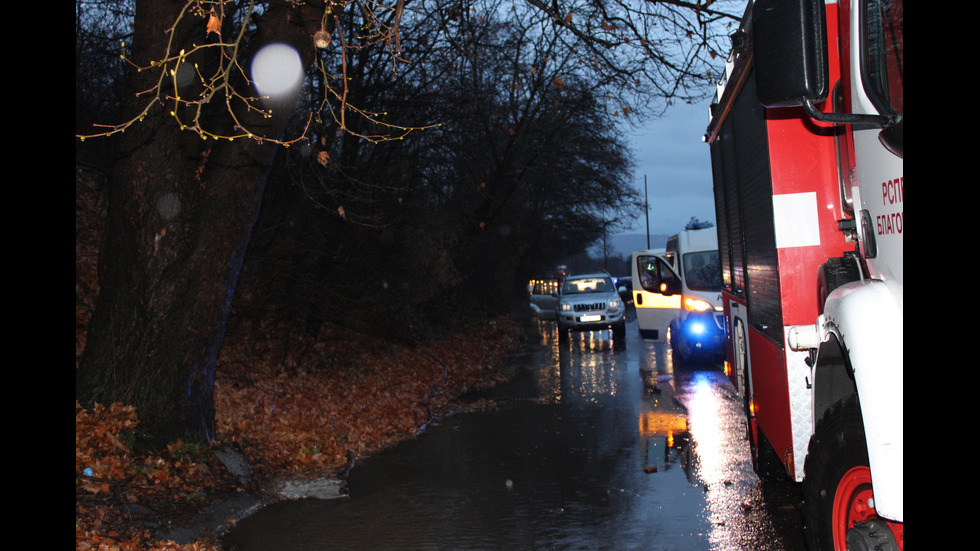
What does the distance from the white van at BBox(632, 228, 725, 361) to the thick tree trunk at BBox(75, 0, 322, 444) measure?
7.74 metres

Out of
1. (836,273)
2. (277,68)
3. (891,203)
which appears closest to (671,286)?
(277,68)

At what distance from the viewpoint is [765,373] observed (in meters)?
5.05

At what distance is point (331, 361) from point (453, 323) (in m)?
8.42

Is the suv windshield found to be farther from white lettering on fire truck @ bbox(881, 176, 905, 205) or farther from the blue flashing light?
white lettering on fire truck @ bbox(881, 176, 905, 205)

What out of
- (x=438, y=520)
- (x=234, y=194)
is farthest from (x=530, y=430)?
(x=234, y=194)

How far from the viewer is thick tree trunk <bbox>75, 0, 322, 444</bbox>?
6.85m

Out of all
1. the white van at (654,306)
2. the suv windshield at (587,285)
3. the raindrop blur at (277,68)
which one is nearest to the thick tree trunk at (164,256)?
the raindrop blur at (277,68)

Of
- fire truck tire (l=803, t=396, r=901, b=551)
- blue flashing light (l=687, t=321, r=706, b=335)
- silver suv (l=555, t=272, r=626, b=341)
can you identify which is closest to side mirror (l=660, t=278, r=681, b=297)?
blue flashing light (l=687, t=321, r=706, b=335)

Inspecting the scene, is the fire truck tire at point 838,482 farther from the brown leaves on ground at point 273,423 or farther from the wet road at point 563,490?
the brown leaves on ground at point 273,423

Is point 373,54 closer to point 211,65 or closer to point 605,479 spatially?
point 211,65

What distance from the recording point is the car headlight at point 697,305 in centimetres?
1390

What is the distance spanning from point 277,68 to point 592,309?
15646 mm

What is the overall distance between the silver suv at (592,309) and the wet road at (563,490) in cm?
1017
